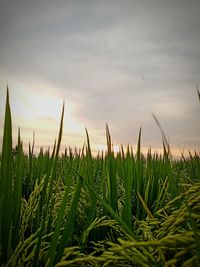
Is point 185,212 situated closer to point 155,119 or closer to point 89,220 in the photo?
point 155,119

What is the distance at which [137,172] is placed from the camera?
74.4 inches

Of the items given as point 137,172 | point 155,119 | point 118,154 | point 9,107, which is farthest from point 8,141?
point 118,154

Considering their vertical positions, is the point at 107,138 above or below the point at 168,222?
above

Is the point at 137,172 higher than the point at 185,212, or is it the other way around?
the point at 137,172

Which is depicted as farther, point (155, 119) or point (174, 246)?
point (155, 119)

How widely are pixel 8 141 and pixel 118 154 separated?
1521 millimetres

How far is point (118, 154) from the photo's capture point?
7.54ft

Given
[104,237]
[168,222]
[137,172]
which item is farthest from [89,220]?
[137,172]

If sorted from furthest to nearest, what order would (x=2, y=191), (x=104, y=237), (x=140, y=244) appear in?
(x=104, y=237) → (x=2, y=191) → (x=140, y=244)

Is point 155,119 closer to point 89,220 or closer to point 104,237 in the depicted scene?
point 89,220

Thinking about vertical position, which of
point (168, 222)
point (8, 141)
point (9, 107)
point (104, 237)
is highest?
point (9, 107)

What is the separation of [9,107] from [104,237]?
739mm

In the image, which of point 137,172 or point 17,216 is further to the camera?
point 137,172

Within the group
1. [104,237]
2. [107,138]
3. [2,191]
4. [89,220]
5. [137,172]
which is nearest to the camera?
[2,191]
